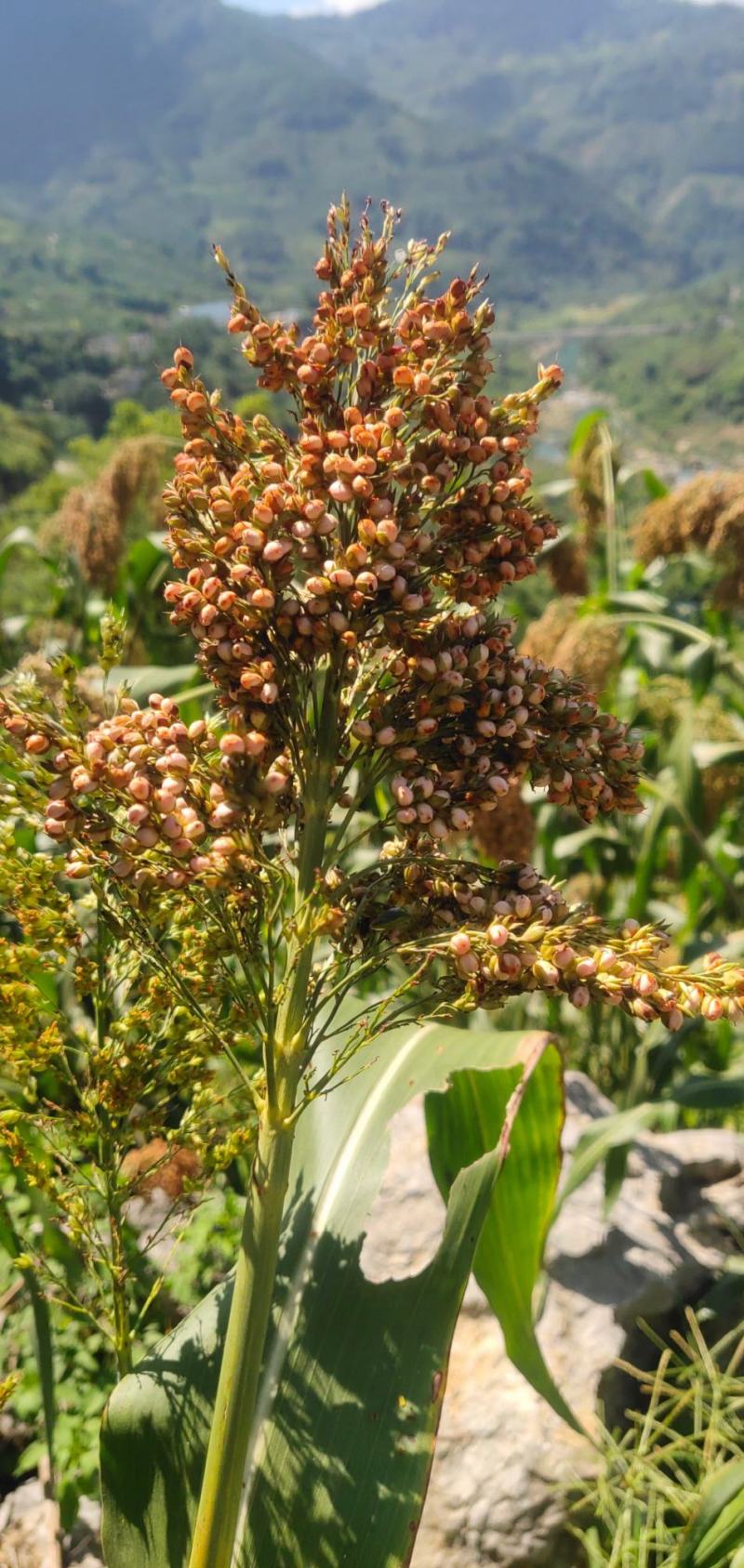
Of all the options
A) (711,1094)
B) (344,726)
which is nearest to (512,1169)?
(344,726)

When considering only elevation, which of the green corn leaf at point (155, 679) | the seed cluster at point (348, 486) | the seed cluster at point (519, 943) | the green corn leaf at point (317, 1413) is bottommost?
the green corn leaf at point (317, 1413)

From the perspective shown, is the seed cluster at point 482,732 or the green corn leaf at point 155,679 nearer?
the seed cluster at point 482,732

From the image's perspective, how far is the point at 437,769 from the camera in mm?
1293

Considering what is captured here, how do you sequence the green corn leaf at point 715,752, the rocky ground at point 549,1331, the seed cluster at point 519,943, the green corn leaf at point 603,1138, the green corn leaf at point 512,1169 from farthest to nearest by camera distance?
the green corn leaf at point 715,752, the green corn leaf at point 603,1138, the rocky ground at point 549,1331, the green corn leaf at point 512,1169, the seed cluster at point 519,943

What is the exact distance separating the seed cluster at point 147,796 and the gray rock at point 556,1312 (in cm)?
146

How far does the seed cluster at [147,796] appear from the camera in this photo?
1.10 meters

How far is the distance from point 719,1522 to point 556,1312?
3.63 feet

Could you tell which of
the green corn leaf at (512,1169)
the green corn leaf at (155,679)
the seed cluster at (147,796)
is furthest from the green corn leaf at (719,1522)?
the green corn leaf at (155,679)

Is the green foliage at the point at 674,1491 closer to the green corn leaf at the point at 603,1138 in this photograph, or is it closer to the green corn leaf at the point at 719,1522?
the green corn leaf at the point at 719,1522

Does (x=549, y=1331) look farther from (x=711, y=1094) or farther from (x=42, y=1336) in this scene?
(x=42, y=1336)

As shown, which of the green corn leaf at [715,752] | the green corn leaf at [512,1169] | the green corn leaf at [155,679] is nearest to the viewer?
the green corn leaf at [512,1169]

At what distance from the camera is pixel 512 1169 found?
66.5 inches

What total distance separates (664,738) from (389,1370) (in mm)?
3998

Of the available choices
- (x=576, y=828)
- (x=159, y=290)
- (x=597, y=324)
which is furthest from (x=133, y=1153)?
(x=597, y=324)
